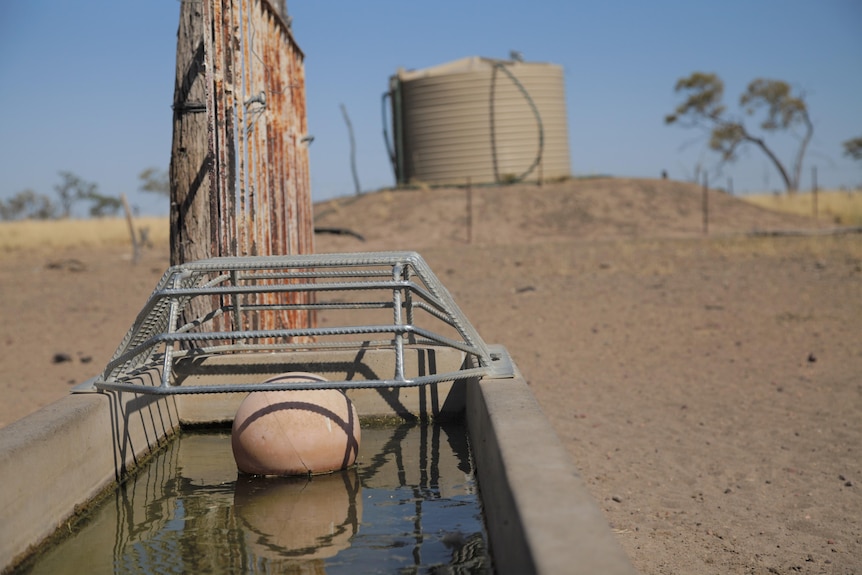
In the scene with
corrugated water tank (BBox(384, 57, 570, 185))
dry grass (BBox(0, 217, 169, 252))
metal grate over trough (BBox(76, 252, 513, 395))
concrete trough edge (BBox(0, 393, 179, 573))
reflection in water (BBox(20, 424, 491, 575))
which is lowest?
reflection in water (BBox(20, 424, 491, 575))

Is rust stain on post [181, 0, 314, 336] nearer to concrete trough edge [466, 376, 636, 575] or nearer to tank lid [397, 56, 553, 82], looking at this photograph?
concrete trough edge [466, 376, 636, 575]

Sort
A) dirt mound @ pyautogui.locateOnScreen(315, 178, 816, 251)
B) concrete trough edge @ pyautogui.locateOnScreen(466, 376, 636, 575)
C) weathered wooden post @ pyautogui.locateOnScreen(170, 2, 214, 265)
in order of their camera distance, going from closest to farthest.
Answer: concrete trough edge @ pyautogui.locateOnScreen(466, 376, 636, 575)
weathered wooden post @ pyautogui.locateOnScreen(170, 2, 214, 265)
dirt mound @ pyautogui.locateOnScreen(315, 178, 816, 251)

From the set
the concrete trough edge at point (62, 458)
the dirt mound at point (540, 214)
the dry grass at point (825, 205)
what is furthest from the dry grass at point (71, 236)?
the concrete trough edge at point (62, 458)

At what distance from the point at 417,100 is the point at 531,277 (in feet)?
41.8

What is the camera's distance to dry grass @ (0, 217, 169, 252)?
26281 mm

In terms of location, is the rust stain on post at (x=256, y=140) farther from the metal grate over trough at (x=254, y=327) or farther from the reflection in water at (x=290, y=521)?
the reflection in water at (x=290, y=521)

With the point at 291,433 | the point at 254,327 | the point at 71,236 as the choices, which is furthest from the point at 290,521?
the point at 71,236

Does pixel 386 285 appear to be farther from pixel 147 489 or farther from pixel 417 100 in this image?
pixel 417 100

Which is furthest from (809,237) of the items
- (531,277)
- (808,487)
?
(808,487)

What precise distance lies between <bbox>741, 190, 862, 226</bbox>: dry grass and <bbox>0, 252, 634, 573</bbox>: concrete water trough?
835 inches

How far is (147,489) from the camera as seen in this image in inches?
185

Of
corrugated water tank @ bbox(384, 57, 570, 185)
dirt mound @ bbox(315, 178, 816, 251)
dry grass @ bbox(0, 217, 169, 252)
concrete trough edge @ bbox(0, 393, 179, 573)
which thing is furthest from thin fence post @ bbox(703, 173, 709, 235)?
concrete trough edge @ bbox(0, 393, 179, 573)

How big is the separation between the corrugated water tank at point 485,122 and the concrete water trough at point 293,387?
739 inches

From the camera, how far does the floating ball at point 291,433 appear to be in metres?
4.55
